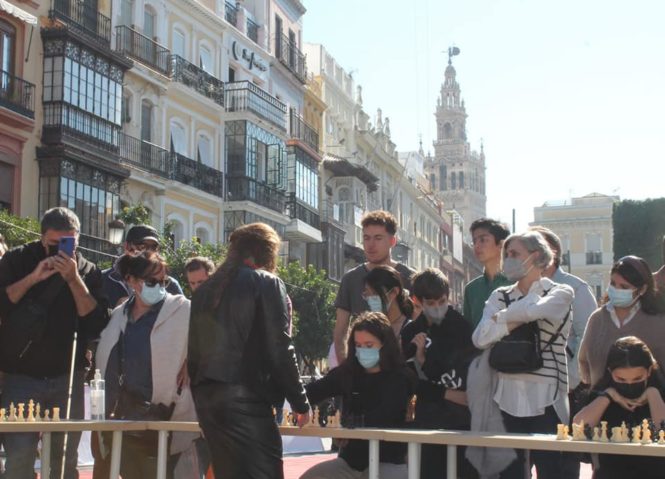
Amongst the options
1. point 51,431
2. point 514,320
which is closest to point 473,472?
point 514,320

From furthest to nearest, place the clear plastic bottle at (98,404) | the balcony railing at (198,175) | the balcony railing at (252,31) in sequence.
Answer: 1. the balcony railing at (252,31)
2. the balcony railing at (198,175)
3. the clear plastic bottle at (98,404)

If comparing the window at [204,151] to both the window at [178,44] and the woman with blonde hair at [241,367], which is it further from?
the woman with blonde hair at [241,367]

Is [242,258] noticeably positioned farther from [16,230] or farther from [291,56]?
[291,56]

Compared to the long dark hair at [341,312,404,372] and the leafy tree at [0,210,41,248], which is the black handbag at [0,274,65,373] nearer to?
the long dark hair at [341,312,404,372]

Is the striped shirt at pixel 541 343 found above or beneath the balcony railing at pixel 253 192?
beneath

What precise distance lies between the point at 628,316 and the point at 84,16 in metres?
24.8

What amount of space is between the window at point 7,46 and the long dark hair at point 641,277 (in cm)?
2204

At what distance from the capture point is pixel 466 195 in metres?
154

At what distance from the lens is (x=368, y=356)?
736cm

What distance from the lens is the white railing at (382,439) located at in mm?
5961

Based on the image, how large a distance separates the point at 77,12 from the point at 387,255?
23235mm

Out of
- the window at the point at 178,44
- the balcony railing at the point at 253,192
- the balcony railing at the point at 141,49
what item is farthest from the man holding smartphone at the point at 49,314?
the balcony railing at the point at 253,192

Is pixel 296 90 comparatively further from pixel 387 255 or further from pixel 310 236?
pixel 387 255

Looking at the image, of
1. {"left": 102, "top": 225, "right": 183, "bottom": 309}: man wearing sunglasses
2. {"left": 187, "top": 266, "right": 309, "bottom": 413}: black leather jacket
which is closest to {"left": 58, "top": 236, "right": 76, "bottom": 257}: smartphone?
{"left": 102, "top": 225, "right": 183, "bottom": 309}: man wearing sunglasses
